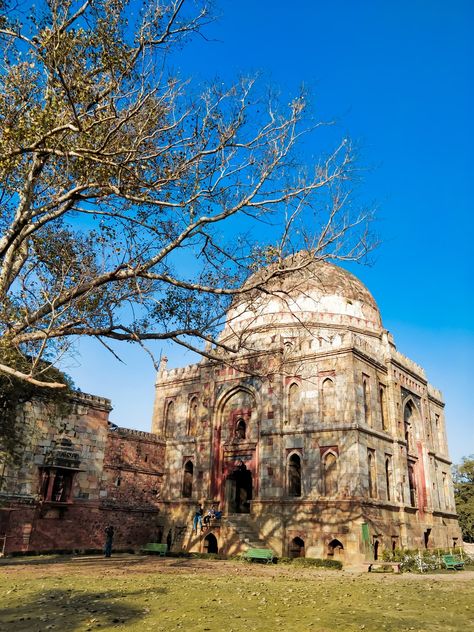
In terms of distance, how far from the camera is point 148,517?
29.2 m

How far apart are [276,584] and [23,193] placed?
39.0 ft

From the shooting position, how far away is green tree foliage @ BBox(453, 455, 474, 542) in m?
44.2

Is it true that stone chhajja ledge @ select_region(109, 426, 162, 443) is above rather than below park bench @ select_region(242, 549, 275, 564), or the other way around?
above

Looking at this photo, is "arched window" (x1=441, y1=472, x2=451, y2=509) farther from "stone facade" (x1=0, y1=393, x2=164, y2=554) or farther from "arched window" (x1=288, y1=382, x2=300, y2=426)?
"stone facade" (x1=0, y1=393, x2=164, y2=554)

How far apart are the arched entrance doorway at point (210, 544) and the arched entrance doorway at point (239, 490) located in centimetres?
157

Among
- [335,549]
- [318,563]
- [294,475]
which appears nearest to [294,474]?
[294,475]

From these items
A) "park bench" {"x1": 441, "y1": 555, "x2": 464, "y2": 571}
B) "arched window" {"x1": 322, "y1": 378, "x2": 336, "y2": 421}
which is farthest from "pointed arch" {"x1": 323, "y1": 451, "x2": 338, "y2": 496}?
"park bench" {"x1": 441, "y1": 555, "x2": 464, "y2": 571}

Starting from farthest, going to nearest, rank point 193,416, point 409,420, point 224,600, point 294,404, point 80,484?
point 193,416, point 409,420, point 294,404, point 80,484, point 224,600

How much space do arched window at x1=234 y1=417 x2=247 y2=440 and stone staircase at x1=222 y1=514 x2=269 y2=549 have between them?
4.07 m

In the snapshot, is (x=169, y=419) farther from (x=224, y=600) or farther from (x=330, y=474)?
(x=224, y=600)

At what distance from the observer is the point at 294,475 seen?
83.1ft

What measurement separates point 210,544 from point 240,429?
5.99 m

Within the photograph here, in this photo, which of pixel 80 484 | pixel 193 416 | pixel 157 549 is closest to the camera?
pixel 157 549

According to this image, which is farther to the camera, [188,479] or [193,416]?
[193,416]
